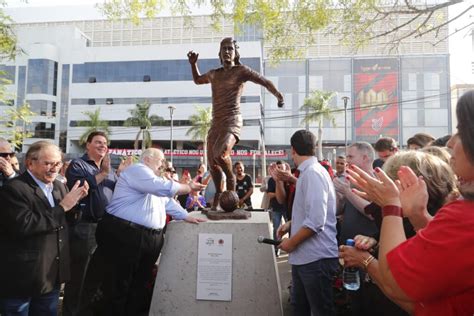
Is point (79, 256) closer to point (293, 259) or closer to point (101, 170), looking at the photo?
point (101, 170)

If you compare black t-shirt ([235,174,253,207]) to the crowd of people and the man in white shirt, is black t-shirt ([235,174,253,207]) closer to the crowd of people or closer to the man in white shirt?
the crowd of people

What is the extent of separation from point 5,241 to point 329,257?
8.31 ft

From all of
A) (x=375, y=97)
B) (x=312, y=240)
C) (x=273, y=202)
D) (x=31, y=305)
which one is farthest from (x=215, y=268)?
(x=375, y=97)

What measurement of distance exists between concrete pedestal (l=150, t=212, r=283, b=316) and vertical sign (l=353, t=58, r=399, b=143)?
4888 cm

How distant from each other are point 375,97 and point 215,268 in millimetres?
50900

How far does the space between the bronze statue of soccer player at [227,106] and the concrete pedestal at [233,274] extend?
0.64 meters

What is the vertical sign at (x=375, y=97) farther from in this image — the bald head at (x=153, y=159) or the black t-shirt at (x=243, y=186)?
the bald head at (x=153, y=159)

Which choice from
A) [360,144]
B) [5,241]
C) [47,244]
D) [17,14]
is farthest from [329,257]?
[17,14]

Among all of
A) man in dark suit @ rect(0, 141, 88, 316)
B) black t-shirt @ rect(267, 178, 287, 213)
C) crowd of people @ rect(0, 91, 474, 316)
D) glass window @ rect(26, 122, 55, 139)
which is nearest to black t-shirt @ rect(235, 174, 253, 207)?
black t-shirt @ rect(267, 178, 287, 213)

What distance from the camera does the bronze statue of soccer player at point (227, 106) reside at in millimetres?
3969

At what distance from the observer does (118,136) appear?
151 ft

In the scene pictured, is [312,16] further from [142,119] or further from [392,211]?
[142,119]

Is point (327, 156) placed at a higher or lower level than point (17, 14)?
lower

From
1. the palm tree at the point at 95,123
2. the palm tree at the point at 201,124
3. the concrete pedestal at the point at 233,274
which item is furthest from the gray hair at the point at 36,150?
the palm tree at the point at 95,123
